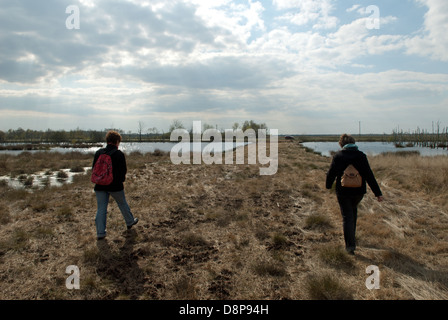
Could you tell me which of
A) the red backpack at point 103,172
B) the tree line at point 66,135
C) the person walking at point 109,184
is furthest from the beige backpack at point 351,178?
the tree line at point 66,135

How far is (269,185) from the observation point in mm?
11008

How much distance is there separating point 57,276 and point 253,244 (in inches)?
136

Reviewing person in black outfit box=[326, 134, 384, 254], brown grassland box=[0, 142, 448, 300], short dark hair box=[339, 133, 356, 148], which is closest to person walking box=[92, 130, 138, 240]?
brown grassland box=[0, 142, 448, 300]

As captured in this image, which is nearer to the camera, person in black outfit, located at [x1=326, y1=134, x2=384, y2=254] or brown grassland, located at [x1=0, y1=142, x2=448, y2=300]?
brown grassland, located at [x1=0, y1=142, x2=448, y2=300]

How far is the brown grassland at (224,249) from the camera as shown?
338 centimetres

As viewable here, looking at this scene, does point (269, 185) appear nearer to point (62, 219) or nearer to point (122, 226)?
point (122, 226)

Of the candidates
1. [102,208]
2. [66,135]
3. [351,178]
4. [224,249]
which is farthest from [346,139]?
[66,135]

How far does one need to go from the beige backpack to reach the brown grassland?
4.06 ft

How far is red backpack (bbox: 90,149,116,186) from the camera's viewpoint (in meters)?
4.75

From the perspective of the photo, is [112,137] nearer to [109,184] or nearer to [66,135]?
[109,184]

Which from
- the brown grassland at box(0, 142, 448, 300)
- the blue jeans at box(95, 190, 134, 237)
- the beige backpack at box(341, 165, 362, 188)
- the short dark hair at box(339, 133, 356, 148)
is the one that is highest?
the short dark hair at box(339, 133, 356, 148)

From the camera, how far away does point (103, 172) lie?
4.76 metres

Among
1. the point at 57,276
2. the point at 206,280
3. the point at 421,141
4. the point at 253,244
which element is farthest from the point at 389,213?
the point at 421,141

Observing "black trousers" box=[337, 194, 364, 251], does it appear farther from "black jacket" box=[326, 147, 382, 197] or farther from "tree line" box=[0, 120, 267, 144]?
"tree line" box=[0, 120, 267, 144]
